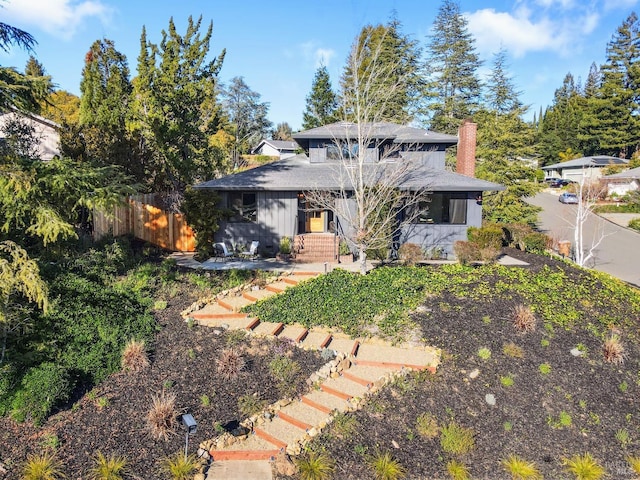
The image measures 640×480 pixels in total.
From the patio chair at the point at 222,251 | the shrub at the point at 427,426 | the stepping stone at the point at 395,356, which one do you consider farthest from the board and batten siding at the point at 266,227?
the shrub at the point at 427,426

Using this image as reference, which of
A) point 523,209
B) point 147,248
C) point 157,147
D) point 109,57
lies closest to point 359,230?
point 147,248

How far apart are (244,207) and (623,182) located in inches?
1735

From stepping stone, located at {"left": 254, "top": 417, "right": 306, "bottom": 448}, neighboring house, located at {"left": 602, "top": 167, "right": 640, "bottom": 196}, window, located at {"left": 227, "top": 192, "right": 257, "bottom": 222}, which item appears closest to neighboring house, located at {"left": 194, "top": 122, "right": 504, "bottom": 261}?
window, located at {"left": 227, "top": 192, "right": 257, "bottom": 222}

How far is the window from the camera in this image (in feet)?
56.7

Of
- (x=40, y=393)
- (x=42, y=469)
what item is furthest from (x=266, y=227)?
(x=42, y=469)

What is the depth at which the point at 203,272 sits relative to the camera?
43.5 feet

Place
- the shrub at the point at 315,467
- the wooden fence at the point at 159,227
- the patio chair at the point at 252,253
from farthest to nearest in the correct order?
the wooden fence at the point at 159,227, the patio chair at the point at 252,253, the shrub at the point at 315,467

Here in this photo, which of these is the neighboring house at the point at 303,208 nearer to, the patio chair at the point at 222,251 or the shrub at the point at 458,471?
the patio chair at the point at 222,251

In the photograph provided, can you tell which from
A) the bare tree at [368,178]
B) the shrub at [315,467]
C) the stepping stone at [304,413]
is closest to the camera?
the shrub at [315,467]

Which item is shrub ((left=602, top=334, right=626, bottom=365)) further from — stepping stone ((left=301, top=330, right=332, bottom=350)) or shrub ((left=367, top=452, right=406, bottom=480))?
stepping stone ((left=301, top=330, right=332, bottom=350))

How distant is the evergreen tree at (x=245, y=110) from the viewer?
60.3m

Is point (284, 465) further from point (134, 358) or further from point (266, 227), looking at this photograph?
point (266, 227)

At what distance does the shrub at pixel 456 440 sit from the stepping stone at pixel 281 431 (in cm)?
228

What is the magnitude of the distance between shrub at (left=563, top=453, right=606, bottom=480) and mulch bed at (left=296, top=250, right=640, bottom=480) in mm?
140
